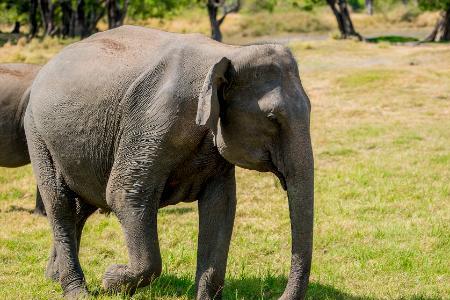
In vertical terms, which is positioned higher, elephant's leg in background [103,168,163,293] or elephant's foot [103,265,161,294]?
elephant's leg in background [103,168,163,293]

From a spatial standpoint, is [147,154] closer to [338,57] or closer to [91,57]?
[91,57]

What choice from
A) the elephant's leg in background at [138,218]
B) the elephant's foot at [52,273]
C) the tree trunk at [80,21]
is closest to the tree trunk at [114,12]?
the tree trunk at [80,21]

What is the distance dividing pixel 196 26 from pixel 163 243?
1754 inches

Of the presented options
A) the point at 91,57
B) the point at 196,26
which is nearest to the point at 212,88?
the point at 91,57

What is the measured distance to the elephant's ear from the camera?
4309 mm

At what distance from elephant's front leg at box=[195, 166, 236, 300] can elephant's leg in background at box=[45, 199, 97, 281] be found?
1.02 meters

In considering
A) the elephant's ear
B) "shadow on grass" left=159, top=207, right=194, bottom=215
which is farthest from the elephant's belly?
"shadow on grass" left=159, top=207, right=194, bottom=215

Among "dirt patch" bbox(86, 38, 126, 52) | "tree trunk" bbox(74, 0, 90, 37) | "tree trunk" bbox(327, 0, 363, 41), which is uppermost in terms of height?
"dirt patch" bbox(86, 38, 126, 52)

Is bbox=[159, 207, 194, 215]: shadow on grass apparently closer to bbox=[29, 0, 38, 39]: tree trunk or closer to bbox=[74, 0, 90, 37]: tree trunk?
bbox=[29, 0, 38, 39]: tree trunk

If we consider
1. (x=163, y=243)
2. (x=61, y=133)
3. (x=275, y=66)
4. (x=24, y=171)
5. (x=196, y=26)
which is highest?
(x=275, y=66)

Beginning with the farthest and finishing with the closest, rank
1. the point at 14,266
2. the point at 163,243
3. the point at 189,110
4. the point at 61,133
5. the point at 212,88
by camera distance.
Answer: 1. the point at 163,243
2. the point at 14,266
3. the point at 61,133
4. the point at 189,110
5. the point at 212,88

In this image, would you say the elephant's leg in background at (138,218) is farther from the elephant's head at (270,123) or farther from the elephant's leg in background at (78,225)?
the elephant's leg in background at (78,225)

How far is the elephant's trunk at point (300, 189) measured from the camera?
442cm

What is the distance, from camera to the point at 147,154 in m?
4.83
